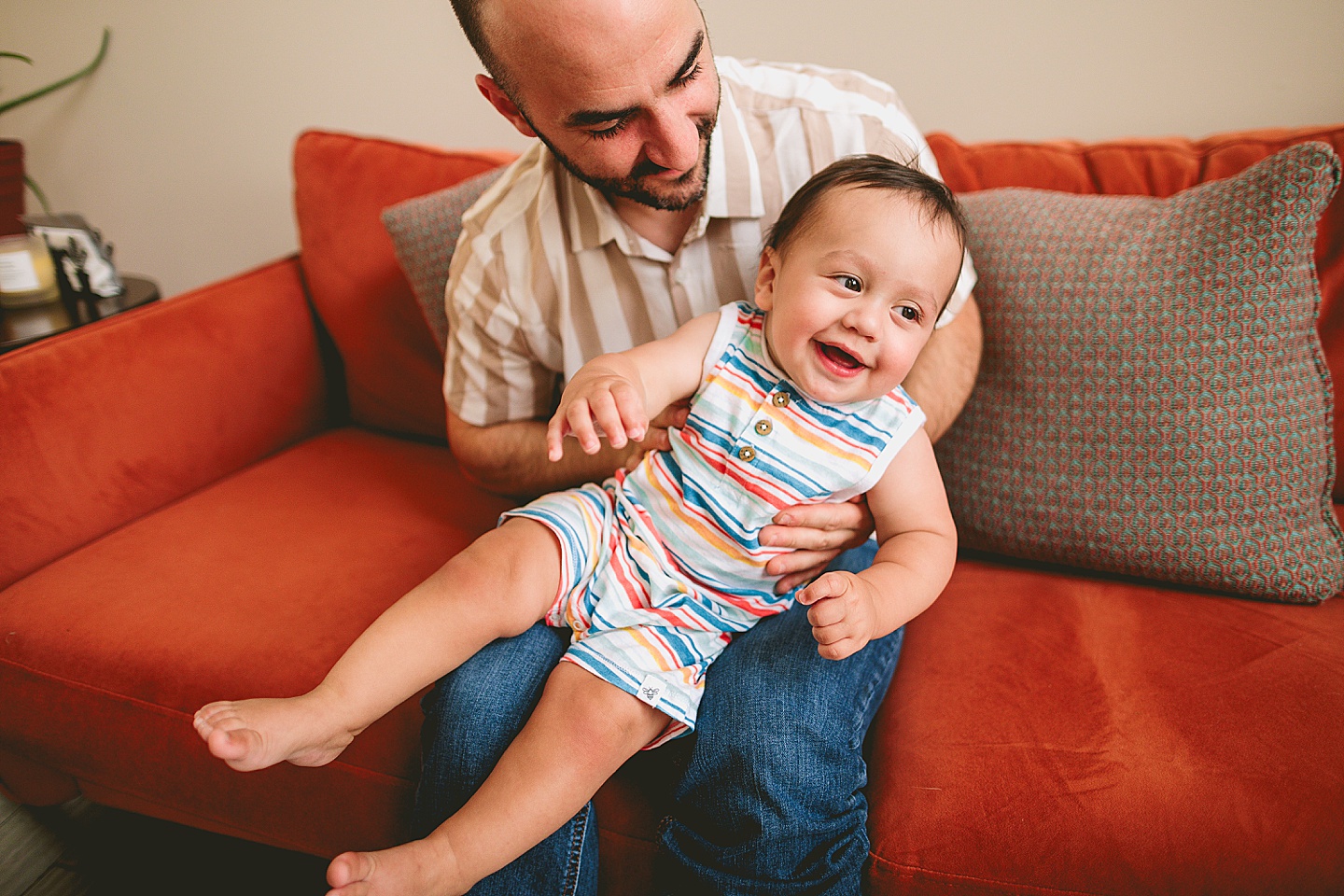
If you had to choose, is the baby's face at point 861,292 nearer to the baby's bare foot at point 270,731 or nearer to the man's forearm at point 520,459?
the man's forearm at point 520,459

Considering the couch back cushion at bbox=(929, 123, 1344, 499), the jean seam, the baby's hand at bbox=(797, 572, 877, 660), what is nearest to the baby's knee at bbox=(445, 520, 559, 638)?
the jean seam

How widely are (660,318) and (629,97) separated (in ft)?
1.12

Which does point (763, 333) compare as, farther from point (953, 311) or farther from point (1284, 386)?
point (1284, 386)

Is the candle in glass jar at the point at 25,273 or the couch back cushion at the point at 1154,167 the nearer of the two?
the couch back cushion at the point at 1154,167

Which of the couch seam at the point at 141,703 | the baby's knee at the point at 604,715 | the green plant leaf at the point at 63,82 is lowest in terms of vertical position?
the couch seam at the point at 141,703

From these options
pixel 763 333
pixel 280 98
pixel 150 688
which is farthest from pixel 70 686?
pixel 280 98

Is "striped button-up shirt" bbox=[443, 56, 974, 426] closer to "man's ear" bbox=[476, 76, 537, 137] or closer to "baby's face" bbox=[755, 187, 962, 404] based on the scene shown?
"man's ear" bbox=[476, 76, 537, 137]

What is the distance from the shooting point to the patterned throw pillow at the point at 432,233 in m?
1.36

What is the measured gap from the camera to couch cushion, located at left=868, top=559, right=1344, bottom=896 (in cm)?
78

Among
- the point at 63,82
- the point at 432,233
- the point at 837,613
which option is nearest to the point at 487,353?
the point at 432,233

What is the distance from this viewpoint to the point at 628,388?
823 millimetres

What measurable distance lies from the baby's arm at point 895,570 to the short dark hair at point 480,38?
68 cm

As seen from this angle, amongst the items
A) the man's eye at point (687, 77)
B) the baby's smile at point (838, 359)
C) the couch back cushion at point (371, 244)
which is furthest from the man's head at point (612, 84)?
the couch back cushion at point (371, 244)

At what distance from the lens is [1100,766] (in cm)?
85
